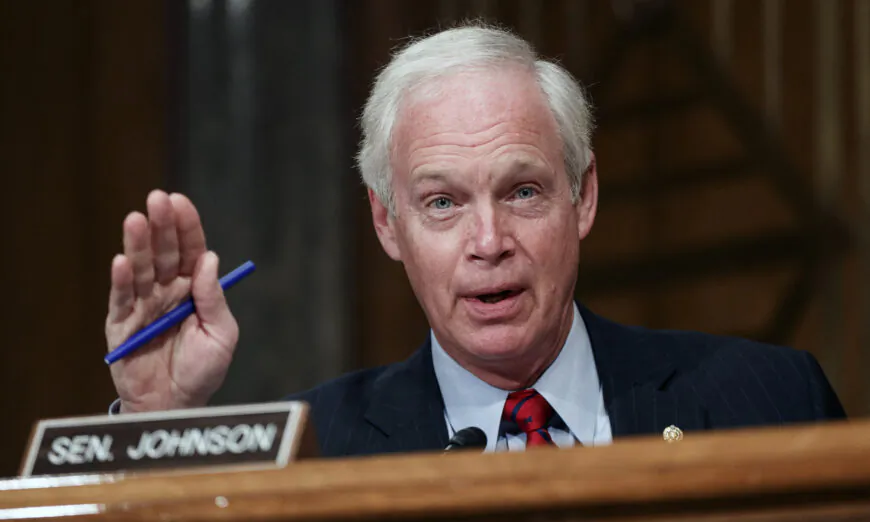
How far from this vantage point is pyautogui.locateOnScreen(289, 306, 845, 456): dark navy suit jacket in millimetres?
1704

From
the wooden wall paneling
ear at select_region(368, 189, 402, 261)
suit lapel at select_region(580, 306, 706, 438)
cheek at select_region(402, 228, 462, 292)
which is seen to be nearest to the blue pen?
cheek at select_region(402, 228, 462, 292)

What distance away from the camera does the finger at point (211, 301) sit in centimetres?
151

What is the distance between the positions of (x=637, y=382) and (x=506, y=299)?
25 centimetres

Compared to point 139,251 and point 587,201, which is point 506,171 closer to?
point 587,201

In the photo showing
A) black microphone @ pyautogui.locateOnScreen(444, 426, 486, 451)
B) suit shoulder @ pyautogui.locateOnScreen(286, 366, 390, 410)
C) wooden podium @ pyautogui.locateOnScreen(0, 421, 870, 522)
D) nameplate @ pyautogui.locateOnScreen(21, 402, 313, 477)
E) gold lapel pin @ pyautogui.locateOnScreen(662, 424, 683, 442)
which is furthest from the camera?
suit shoulder @ pyautogui.locateOnScreen(286, 366, 390, 410)

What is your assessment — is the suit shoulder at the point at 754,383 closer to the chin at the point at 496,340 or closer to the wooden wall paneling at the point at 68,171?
the chin at the point at 496,340

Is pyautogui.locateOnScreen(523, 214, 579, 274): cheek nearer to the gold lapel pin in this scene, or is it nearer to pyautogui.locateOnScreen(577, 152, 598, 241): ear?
pyautogui.locateOnScreen(577, 152, 598, 241): ear

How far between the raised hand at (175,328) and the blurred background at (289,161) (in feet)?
5.95

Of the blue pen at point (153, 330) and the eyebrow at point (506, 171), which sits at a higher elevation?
the eyebrow at point (506, 171)

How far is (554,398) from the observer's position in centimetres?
172

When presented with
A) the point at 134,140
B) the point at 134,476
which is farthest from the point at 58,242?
the point at 134,476

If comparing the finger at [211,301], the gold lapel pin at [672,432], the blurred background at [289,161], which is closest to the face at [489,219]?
the gold lapel pin at [672,432]

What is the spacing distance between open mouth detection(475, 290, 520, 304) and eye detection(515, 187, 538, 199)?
0.15 metres

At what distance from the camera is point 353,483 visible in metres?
0.83
